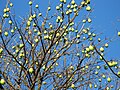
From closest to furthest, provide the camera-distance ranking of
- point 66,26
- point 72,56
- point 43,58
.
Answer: point 43,58, point 66,26, point 72,56

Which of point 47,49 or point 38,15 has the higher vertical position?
point 38,15

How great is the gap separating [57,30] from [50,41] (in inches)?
18.4

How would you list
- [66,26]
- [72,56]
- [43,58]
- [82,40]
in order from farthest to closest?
1. [72,56]
2. [82,40]
3. [66,26]
4. [43,58]

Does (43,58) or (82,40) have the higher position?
(82,40)

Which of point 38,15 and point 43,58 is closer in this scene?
point 43,58

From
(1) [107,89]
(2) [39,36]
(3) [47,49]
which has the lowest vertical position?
(1) [107,89]

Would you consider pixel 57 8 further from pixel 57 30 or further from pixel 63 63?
pixel 63 63

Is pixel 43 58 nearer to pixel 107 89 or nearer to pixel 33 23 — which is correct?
pixel 33 23

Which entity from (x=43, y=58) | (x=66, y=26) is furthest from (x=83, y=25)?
(x=43, y=58)

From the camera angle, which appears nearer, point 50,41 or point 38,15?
point 50,41

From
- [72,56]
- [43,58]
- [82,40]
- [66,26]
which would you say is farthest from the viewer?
[72,56]

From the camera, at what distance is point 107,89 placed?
7707 mm

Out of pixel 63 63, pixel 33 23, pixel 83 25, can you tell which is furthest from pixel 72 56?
pixel 33 23

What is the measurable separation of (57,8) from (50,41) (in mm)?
996
